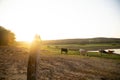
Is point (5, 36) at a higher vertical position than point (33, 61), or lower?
higher

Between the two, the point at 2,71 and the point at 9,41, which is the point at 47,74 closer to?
the point at 2,71

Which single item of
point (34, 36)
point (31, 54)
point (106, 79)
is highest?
point (34, 36)

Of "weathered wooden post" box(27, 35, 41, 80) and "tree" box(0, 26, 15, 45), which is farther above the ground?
"tree" box(0, 26, 15, 45)

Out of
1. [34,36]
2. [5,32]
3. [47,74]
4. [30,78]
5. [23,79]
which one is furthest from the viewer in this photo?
[5,32]

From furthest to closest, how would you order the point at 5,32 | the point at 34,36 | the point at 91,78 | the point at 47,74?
the point at 5,32 → the point at 91,78 → the point at 47,74 → the point at 34,36

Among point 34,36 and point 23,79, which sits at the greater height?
point 34,36

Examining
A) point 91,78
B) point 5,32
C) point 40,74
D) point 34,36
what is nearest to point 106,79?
point 91,78

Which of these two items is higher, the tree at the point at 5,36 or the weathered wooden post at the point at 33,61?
the tree at the point at 5,36

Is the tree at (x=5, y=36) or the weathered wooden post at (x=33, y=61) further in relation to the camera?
the tree at (x=5, y=36)

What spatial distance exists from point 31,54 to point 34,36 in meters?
0.84

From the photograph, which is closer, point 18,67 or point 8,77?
point 8,77

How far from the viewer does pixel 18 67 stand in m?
13.3

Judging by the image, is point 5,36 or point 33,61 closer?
point 33,61

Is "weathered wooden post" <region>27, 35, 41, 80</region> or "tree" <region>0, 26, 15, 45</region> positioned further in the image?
"tree" <region>0, 26, 15, 45</region>
